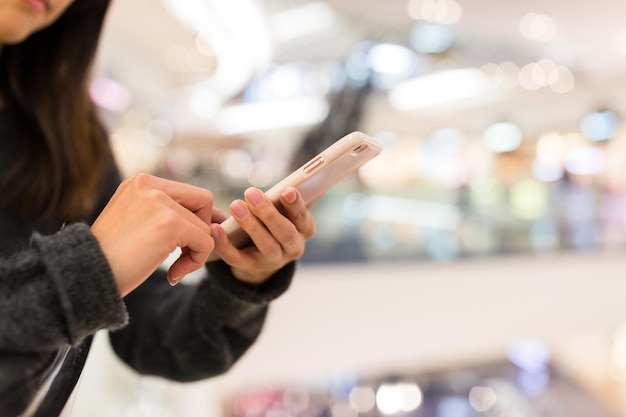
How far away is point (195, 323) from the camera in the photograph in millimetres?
505

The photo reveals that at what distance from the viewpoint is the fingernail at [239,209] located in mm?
354

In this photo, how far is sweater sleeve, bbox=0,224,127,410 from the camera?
0.87ft

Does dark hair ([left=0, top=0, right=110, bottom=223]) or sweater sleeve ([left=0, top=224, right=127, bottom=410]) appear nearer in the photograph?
sweater sleeve ([left=0, top=224, right=127, bottom=410])

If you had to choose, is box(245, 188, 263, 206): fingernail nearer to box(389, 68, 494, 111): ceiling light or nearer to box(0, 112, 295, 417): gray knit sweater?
box(0, 112, 295, 417): gray knit sweater

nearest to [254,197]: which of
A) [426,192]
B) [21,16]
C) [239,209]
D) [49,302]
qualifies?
[239,209]

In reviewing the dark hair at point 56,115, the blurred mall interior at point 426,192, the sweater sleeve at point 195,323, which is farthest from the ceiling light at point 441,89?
the sweater sleeve at point 195,323

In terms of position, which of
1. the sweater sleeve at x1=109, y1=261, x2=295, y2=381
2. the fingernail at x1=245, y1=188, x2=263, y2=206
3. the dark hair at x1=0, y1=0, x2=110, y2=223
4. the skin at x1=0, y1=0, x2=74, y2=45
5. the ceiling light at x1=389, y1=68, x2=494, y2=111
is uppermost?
the skin at x1=0, y1=0, x2=74, y2=45

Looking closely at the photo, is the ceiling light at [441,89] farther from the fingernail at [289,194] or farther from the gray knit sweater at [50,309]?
the gray knit sweater at [50,309]

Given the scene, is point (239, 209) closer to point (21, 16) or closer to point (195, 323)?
point (195, 323)

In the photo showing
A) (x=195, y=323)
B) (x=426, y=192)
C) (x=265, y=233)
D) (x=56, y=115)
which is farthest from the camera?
(x=426, y=192)

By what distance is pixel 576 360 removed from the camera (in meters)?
2.92

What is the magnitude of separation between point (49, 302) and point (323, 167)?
0.17 meters

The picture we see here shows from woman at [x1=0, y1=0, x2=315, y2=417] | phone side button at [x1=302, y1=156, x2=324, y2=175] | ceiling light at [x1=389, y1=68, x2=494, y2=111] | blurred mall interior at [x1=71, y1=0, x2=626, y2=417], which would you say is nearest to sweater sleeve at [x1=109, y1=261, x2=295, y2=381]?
woman at [x1=0, y1=0, x2=315, y2=417]

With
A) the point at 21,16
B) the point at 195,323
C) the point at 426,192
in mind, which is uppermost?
the point at 21,16
